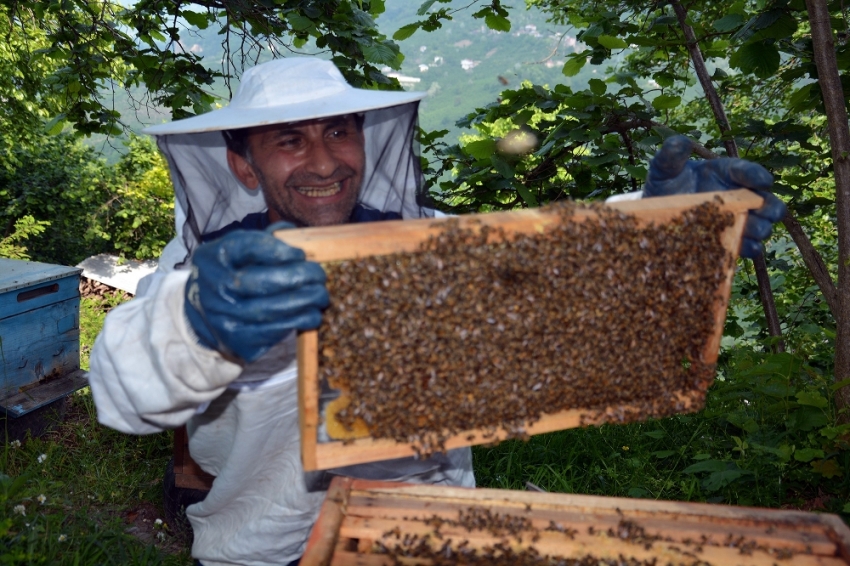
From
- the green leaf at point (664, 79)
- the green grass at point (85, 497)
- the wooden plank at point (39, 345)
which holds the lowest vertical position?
the green grass at point (85, 497)

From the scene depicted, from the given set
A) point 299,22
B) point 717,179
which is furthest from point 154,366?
point 299,22

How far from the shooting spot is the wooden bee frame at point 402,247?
1788mm

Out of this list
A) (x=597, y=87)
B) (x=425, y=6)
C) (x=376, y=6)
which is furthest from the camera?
(x=376, y=6)

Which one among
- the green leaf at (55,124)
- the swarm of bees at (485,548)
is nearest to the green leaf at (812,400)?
the swarm of bees at (485,548)

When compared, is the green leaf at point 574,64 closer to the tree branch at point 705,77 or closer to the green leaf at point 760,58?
the tree branch at point 705,77

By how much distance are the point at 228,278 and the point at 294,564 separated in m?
1.57

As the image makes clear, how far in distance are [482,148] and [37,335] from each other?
3.53 m

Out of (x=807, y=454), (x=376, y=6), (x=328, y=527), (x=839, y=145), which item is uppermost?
(x=376, y=6)

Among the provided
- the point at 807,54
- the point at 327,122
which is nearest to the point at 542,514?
the point at 327,122

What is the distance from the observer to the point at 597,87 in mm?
4180

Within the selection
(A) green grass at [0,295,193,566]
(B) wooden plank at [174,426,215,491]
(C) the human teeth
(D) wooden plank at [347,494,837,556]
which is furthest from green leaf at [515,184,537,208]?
(A) green grass at [0,295,193,566]

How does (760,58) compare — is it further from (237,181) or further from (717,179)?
(237,181)

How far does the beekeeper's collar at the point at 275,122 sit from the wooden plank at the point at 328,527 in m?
1.12

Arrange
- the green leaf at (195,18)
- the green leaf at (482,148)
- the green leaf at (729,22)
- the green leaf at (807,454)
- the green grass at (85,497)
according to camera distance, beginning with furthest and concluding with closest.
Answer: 1. the green leaf at (195,18)
2. the green leaf at (482,148)
3. the green leaf at (729,22)
4. the green leaf at (807,454)
5. the green grass at (85,497)
